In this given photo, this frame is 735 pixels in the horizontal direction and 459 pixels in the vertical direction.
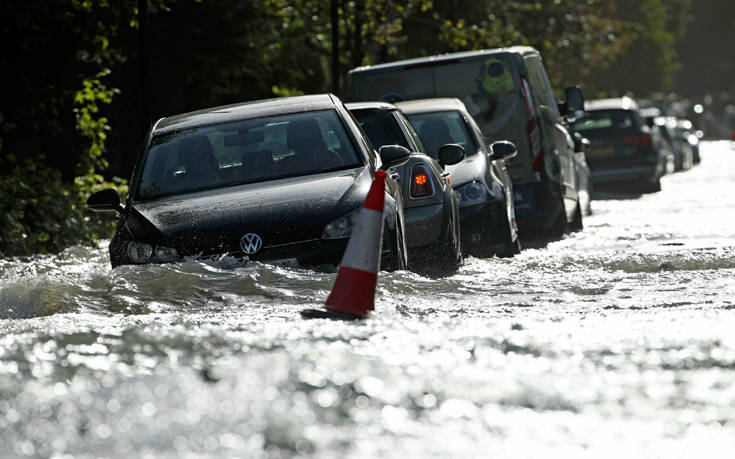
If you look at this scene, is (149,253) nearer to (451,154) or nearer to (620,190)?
(451,154)

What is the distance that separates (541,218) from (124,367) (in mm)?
10175

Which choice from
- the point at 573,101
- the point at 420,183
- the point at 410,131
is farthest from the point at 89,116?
the point at 420,183

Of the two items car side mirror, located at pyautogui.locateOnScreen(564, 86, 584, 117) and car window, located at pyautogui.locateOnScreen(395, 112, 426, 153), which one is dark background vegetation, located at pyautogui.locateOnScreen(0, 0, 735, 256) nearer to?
car window, located at pyautogui.locateOnScreen(395, 112, 426, 153)

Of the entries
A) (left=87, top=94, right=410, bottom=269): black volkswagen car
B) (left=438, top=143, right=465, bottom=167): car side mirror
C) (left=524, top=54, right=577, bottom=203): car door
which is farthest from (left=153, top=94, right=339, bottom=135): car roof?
(left=524, top=54, right=577, bottom=203): car door

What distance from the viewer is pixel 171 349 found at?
730 cm

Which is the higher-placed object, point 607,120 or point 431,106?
point 431,106

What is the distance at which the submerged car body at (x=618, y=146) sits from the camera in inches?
1139

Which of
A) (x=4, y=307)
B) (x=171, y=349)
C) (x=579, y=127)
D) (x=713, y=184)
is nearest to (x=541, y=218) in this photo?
(x=4, y=307)

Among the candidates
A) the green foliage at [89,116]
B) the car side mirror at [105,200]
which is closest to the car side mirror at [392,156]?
the car side mirror at [105,200]

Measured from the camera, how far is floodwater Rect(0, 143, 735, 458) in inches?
209

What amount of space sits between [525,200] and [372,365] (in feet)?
33.3

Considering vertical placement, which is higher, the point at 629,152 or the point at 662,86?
the point at 629,152

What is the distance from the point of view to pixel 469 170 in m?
14.1

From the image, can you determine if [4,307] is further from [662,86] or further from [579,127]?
[662,86]
